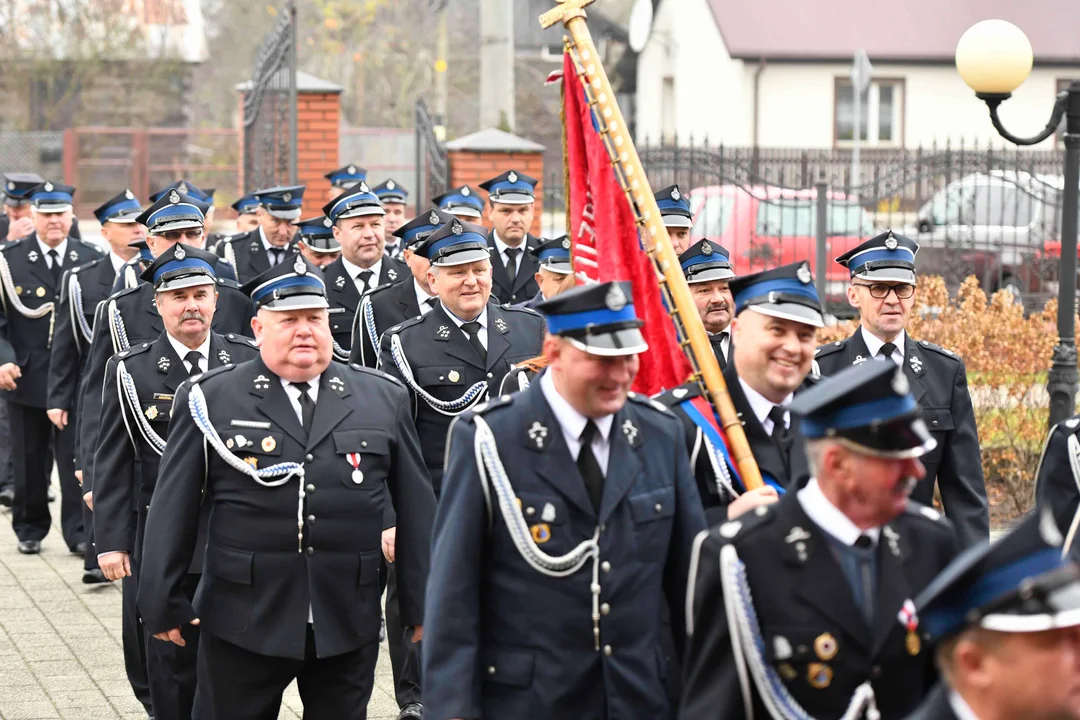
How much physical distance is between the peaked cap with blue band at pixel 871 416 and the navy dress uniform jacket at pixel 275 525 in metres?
2.51

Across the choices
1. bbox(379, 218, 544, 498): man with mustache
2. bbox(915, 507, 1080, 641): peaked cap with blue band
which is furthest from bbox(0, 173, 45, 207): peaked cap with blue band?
bbox(915, 507, 1080, 641): peaked cap with blue band

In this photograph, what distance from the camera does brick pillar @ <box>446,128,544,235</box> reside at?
18.1 meters

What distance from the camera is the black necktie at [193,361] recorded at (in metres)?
7.31

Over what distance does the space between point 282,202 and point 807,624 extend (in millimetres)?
9302

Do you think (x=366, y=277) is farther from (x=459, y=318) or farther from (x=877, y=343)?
(x=877, y=343)

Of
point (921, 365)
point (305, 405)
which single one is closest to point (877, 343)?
point (921, 365)

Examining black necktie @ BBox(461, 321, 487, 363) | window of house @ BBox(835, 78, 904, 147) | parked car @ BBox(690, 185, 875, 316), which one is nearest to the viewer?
black necktie @ BBox(461, 321, 487, 363)

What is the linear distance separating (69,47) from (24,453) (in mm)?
28506

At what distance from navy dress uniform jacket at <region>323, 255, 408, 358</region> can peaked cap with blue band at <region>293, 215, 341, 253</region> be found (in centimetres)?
72

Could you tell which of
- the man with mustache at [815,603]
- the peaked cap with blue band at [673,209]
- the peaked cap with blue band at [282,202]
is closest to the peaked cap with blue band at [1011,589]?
the man with mustache at [815,603]

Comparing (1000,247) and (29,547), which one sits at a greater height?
(1000,247)

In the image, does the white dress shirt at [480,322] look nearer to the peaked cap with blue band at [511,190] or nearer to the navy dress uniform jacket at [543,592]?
the peaked cap with blue band at [511,190]

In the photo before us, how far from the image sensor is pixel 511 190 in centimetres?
1157

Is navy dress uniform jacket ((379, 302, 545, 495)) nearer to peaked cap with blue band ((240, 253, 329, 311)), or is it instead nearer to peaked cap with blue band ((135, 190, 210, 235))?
peaked cap with blue band ((135, 190, 210, 235))
